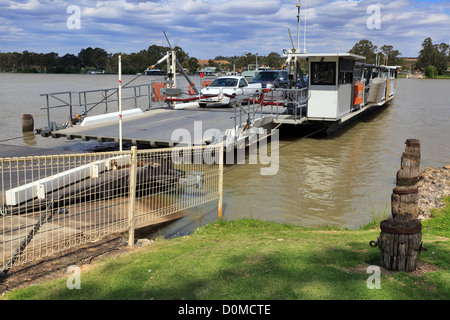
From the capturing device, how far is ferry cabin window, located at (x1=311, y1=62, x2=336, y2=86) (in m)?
19.5

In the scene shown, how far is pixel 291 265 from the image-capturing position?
17.3ft

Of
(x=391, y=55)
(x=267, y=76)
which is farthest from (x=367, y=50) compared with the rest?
(x=267, y=76)

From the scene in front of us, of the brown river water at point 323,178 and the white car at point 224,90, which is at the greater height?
the white car at point 224,90

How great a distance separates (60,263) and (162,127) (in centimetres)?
1094

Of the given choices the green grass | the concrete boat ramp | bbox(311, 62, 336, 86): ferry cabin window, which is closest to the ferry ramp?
the concrete boat ramp

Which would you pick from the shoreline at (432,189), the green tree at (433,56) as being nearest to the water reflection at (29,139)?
the shoreline at (432,189)

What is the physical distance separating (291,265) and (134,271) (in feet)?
6.33

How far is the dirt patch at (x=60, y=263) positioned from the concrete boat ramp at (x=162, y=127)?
7150 millimetres

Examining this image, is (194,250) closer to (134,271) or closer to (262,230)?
(134,271)

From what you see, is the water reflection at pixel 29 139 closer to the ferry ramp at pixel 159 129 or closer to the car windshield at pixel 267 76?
the ferry ramp at pixel 159 129

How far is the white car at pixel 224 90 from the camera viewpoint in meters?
23.1

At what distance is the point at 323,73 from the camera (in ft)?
64.6

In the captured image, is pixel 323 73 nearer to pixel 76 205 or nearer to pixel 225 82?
pixel 225 82
